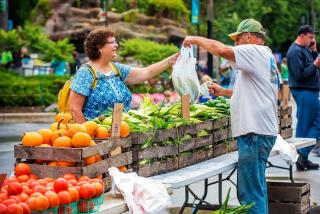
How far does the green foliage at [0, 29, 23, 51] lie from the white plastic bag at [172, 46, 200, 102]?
29.5 meters

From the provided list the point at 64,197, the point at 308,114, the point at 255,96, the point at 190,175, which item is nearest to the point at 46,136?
the point at 64,197

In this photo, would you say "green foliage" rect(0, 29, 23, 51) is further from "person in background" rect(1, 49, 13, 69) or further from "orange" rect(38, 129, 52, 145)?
"orange" rect(38, 129, 52, 145)

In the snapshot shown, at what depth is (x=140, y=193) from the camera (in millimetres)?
6031

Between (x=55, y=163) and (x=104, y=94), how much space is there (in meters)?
1.70

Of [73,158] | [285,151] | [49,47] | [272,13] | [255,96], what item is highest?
[272,13]

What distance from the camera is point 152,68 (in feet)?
27.0

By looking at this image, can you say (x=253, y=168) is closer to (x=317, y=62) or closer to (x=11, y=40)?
(x=317, y=62)

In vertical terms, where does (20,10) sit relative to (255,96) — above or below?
above

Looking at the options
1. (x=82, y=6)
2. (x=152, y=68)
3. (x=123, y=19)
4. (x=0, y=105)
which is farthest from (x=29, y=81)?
(x=152, y=68)

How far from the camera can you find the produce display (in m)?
5.17

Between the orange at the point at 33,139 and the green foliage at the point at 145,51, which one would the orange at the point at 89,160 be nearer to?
the orange at the point at 33,139

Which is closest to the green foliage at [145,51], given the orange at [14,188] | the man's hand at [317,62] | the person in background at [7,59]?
the person in background at [7,59]

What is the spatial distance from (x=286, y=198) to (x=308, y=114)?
13.2ft

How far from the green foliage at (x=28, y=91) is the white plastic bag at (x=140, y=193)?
2236 centimetres
